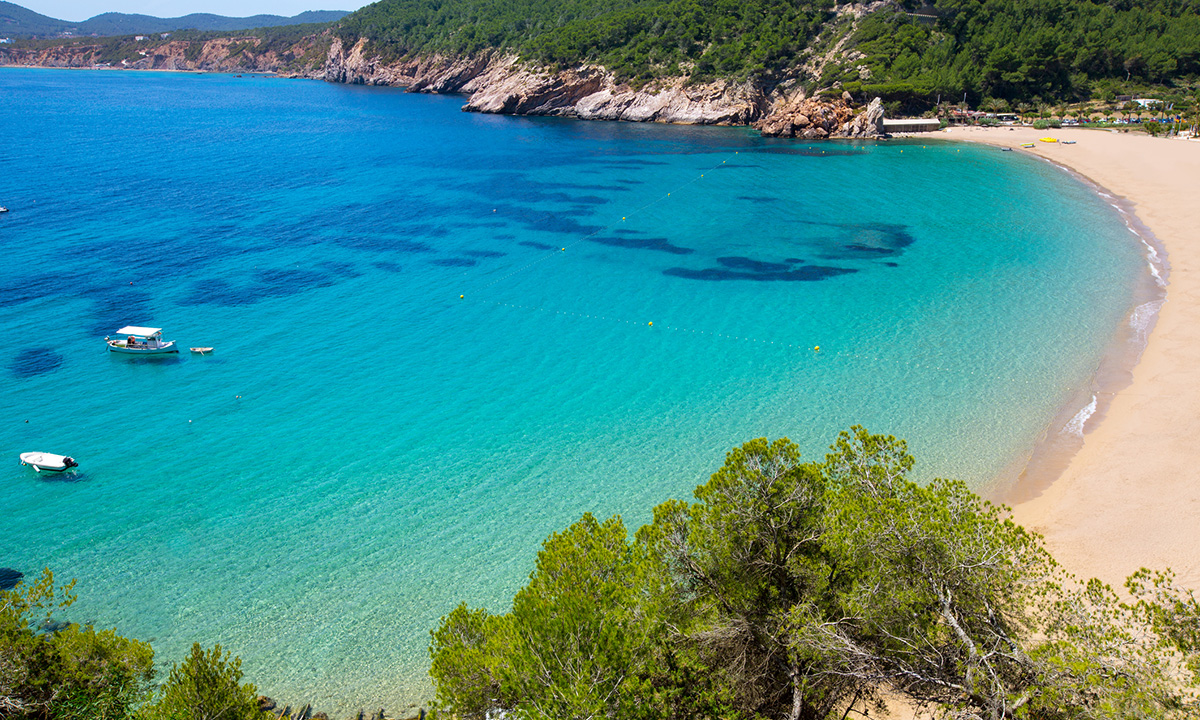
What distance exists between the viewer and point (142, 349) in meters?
28.0

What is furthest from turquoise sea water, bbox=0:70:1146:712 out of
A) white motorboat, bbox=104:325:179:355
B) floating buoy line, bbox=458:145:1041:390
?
white motorboat, bbox=104:325:179:355

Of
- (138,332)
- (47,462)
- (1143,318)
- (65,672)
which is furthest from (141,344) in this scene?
(1143,318)

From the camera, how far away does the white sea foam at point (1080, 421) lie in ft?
72.2

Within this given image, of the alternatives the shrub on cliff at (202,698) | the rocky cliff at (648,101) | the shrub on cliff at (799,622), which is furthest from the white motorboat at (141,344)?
the rocky cliff at (648,101)

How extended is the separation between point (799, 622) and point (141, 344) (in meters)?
29.2

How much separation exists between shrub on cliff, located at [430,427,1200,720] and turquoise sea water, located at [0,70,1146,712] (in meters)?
6.00

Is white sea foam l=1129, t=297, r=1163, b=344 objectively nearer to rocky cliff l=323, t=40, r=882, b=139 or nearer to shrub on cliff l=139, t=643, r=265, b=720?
shrub on cliff l=139, t=643, r=265, b=720

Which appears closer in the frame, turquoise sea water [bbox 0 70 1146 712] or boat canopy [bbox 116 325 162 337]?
turquoise sea water [bbox 0 70 1146 712]

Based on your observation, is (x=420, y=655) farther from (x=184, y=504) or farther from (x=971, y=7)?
(x=971, y=7)

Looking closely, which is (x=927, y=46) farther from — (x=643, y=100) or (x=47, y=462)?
(x=47, y=462)

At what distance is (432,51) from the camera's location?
5733 inches

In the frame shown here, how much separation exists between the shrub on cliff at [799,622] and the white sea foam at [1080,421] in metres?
12.1

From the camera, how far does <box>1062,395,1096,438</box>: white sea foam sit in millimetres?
22000

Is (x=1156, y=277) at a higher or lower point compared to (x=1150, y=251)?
lower
